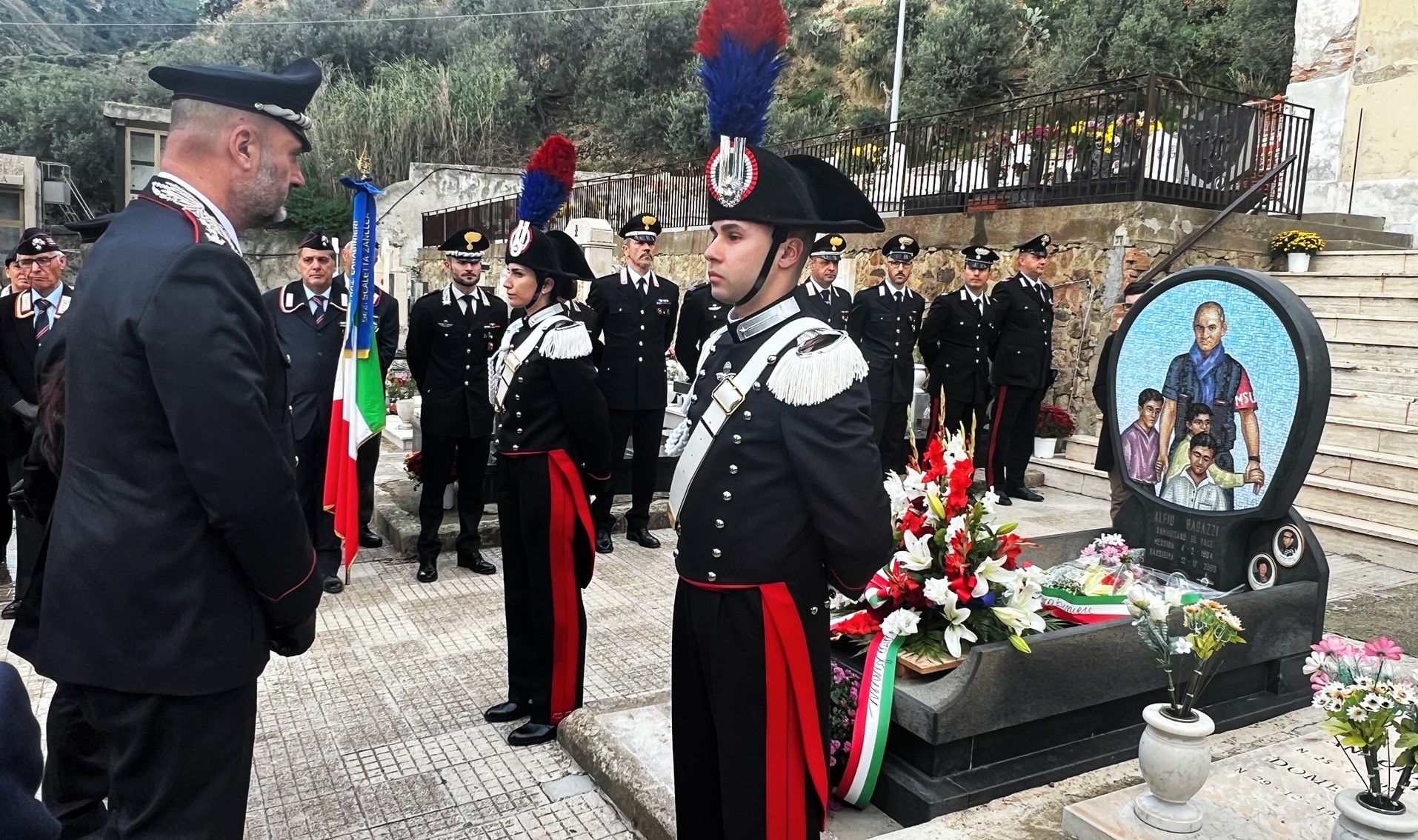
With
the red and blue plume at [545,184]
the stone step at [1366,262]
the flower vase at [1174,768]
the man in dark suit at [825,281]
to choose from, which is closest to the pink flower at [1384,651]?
the flower vase at [1174,768]

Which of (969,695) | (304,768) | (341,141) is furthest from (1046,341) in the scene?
(341,141)

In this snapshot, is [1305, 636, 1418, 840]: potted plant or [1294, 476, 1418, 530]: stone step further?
[1294, 476, 1418, 530]: stone step

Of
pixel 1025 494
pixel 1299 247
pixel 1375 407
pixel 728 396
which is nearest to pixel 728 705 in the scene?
pixel 728 396

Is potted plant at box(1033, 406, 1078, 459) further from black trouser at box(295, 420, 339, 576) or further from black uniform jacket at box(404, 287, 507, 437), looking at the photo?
black trouser at box(295, 420, 339, 576)

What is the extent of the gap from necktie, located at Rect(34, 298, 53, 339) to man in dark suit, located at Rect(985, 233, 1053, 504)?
23.3ft

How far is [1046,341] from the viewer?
8.65m

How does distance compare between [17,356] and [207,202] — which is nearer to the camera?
[207,202]

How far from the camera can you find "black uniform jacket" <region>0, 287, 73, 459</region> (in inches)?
205

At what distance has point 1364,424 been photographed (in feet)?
25.0

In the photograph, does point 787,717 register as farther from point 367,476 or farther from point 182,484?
point 367,476

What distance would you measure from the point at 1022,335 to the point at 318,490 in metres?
6.00

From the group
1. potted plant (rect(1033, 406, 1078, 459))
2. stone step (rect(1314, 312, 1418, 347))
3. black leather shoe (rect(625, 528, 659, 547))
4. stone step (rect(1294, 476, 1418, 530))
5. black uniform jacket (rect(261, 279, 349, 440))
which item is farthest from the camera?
potted plant (rect(1033, 406, 1078, 459))

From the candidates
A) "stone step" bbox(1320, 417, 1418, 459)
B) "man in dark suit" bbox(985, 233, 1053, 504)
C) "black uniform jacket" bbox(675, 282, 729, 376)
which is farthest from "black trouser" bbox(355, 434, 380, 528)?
"stone step" bbox(1320, 417, 1418, 459)

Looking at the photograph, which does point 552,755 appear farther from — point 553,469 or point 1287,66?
point 1287,66
